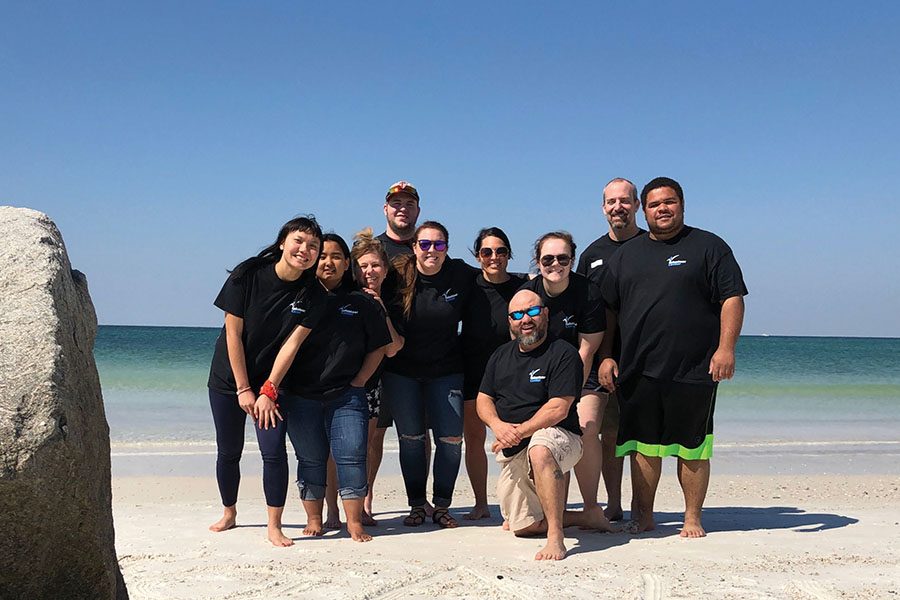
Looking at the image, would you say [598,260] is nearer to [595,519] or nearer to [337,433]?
[595,519]

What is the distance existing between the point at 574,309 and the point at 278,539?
2202 mm

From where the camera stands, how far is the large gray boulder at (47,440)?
8.23 feet

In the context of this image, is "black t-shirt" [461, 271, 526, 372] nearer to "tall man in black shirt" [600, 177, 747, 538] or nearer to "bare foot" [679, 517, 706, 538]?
"tall man in black shirt" [600, 177, 747, 538]

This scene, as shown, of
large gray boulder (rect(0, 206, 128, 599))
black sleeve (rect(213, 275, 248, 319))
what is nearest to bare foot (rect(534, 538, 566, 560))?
black sleeve (rect(213, 275, 248, 319))

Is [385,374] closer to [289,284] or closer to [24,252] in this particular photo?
[289,284]

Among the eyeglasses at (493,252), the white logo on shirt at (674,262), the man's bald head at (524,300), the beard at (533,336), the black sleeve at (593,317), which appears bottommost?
the beard at (533,336)

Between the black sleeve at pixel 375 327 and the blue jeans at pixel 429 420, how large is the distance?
43 centimetres

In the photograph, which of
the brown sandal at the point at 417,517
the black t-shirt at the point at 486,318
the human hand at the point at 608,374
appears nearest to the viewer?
the human hand at the point at 608,374

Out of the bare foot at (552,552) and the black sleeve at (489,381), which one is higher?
the black sleeve at (489,381)

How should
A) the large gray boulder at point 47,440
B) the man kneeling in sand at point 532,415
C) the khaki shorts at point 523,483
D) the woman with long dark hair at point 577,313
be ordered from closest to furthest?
the large gray boulder at point 47,440 < the man kneeling in sand at point 532,415 < the khaki shorts at point 523,483 < the woman with long dark hair at point 577,313

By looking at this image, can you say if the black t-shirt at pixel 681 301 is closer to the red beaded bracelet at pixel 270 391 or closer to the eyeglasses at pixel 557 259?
the eyeglasses at pixel 557 259

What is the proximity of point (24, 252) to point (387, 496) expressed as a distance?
4.53 meters

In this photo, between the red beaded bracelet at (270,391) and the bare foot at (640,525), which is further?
the bare foot at (640,525)

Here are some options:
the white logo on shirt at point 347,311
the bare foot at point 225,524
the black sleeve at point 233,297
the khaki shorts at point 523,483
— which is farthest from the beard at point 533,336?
the bare foot at point 225,524
